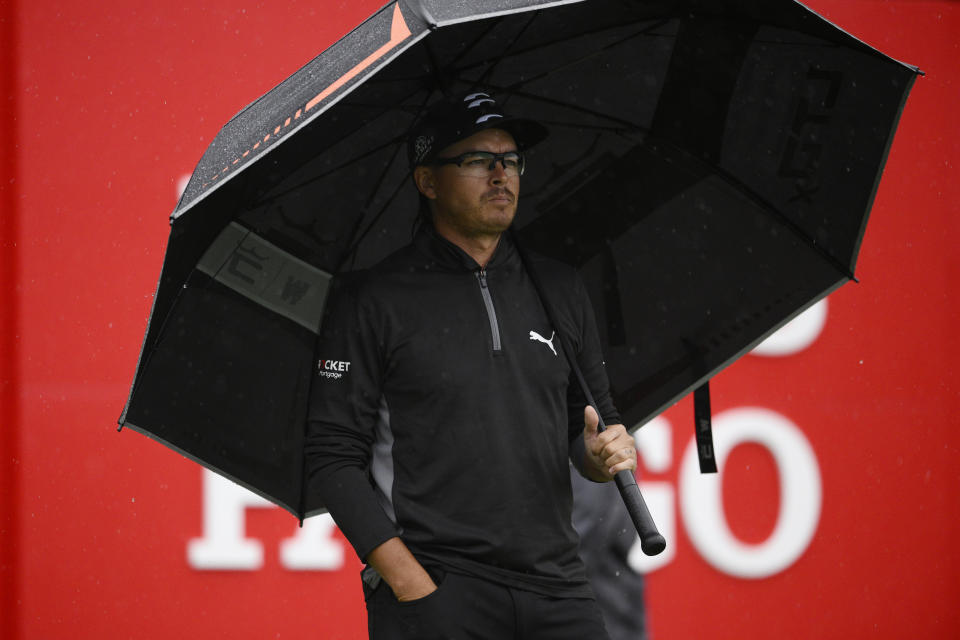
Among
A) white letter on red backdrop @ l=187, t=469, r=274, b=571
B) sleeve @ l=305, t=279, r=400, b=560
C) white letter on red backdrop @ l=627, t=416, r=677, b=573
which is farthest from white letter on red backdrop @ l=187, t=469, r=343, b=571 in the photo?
sleeve @ l=305, t=279, r=400, b=560

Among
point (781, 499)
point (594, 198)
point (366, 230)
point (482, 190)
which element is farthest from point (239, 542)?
point (482, 190)

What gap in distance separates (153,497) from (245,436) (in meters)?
2.52

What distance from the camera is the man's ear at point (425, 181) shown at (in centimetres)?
219

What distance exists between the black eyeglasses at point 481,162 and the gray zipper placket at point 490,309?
20 cm

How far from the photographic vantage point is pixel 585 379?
7.31ft

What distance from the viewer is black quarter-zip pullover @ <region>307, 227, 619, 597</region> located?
195cm

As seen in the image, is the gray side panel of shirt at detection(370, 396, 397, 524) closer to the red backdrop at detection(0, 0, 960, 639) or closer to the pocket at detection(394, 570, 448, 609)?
the pocket at detection(394, 570, 448, 609)

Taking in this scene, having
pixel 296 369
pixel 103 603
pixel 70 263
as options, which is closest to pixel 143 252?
pixel 70 263

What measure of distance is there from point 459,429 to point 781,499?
3099 mm

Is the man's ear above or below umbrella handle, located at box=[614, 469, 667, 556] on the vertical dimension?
above

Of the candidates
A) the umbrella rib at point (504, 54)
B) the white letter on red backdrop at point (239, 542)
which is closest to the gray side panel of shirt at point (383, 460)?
the umbrella rib at point (504, 54)

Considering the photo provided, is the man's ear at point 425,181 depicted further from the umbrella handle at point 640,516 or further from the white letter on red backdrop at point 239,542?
the white letter on red backdrop at point 239,542

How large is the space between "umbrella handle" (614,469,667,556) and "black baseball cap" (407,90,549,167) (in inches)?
28.8

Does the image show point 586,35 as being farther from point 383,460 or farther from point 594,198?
point 383,460
